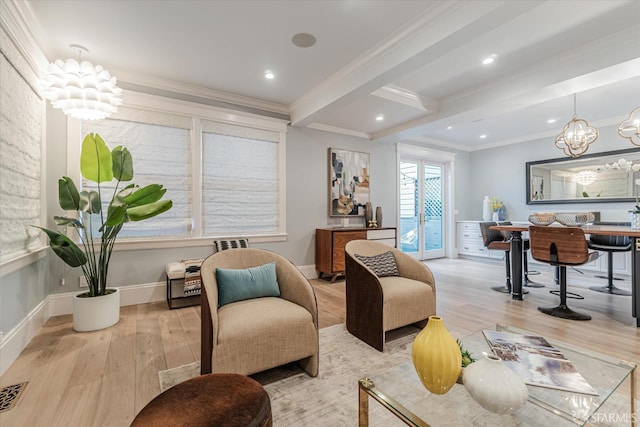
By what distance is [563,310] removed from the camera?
3.07 meters

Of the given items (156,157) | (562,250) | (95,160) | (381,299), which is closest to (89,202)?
(95,160)

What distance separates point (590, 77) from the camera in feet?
9.60

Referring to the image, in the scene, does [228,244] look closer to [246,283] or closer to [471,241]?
[246,283]

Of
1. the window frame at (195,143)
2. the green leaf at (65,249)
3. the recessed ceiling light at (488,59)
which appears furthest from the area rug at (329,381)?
the recessed ceiling light at (488,59)

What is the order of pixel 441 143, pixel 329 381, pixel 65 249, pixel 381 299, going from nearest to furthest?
pixel 329 381
pixel 381 299
pixel 65 249
pixel 441 143

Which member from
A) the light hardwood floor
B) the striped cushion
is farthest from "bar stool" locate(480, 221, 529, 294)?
the striped cushion

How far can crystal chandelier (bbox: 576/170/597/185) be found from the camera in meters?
5.27

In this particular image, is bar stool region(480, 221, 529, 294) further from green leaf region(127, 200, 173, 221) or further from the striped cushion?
green leaf region(127, 200, 173, 221)

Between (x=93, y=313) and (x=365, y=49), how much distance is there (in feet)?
Answer: 12.4

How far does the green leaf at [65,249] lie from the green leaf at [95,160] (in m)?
0.61

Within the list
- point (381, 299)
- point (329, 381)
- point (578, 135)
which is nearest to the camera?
point (329, 381)

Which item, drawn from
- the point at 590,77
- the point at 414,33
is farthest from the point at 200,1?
the point at 590,77

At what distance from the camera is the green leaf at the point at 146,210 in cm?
259

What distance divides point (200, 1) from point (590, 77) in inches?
152
